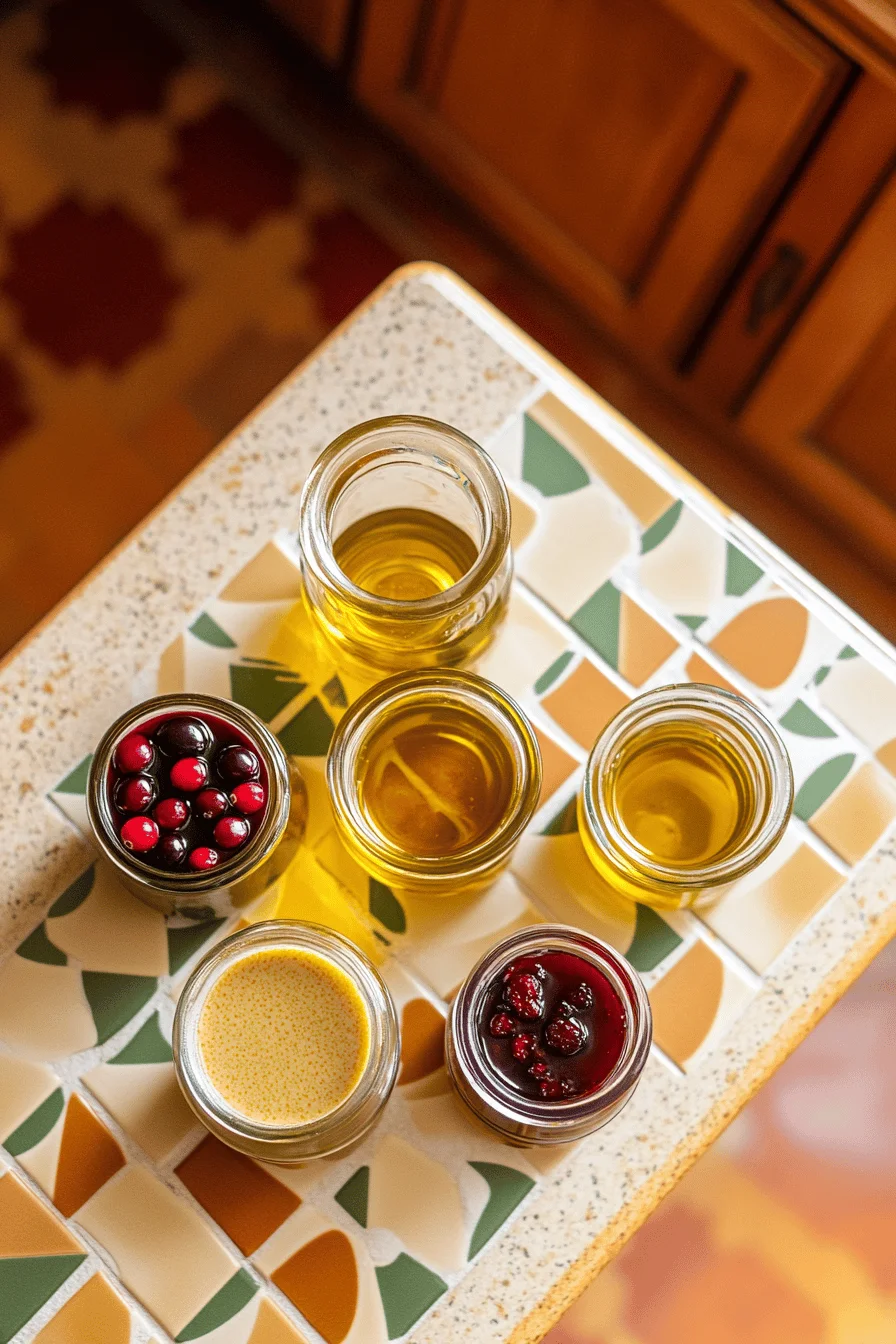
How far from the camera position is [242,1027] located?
808 mm

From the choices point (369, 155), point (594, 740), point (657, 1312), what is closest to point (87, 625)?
point (594, 740)

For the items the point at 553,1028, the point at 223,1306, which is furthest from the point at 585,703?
the point at 223,1306

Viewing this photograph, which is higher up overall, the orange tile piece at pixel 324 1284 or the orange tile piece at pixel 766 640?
the orange tile piece at pixel 766 640

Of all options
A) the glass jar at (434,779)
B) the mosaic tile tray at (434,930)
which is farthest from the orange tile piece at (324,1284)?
the glass jar at (434,779)

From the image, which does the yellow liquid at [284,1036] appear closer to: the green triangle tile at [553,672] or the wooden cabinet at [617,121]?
the green triangle tile at [553,672]

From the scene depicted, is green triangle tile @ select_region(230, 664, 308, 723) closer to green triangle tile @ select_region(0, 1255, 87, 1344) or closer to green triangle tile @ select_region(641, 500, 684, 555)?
green triangle tile @ select_region(641, 500, 684, 555)

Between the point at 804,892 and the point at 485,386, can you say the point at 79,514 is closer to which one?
the point at 485,386

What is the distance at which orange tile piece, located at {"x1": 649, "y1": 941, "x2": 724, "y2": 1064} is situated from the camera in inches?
34.4

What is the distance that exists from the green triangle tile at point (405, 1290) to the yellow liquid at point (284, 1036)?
0.42 feet

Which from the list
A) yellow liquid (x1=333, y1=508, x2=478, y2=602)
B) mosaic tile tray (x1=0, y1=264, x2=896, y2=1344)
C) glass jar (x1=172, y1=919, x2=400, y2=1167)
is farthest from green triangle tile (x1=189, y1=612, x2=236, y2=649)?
glass jar (x1=172, y1=919, x2=400, y2=1167)

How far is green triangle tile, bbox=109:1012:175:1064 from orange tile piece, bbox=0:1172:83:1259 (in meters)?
0.10

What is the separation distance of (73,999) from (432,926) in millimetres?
247

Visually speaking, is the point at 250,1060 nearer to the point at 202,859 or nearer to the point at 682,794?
the point at 202,859

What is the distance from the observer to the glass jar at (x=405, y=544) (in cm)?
78
